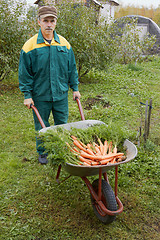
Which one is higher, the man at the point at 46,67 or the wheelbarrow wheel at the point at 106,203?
the man at the point at 46,67

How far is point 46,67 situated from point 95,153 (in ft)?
4.39

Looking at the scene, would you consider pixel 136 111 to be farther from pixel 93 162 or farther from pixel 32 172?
pixel 93 162

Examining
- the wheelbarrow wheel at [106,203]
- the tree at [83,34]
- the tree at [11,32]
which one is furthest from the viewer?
the tree at [83,34]

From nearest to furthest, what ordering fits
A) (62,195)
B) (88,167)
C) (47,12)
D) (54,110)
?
(88,167) < (47,12) < (62,195) < (54,110)

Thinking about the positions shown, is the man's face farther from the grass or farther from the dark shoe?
the dark shoe

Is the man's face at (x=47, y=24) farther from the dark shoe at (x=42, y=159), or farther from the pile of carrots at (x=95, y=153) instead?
the dark shoe at (x=42, y=159)

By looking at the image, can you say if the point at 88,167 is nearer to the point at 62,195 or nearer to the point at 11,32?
the point at 62,195

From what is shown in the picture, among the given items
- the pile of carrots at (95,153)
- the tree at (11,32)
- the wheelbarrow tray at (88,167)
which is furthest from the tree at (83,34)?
the pile of carrots at (95,153)

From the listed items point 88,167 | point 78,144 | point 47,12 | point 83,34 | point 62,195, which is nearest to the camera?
point 88,167

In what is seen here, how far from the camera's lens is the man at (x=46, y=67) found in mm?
3158

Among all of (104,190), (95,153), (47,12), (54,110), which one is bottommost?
(104,190)

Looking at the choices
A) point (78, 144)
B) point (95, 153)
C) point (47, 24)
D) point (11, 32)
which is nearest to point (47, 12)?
point (47, 24)

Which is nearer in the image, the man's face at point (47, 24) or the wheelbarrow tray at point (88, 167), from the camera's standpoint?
the wheelbarrow tray at point (88, 167)

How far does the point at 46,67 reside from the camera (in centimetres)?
325
